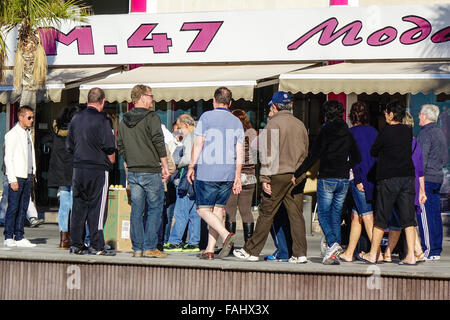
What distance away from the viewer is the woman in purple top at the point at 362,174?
10406 millimetres

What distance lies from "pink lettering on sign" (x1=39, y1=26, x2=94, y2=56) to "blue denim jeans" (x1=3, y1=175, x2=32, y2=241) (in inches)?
271

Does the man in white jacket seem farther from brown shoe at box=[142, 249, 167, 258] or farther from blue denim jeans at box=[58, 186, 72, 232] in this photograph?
brown shoe at box=[142, 249, 167, 258]

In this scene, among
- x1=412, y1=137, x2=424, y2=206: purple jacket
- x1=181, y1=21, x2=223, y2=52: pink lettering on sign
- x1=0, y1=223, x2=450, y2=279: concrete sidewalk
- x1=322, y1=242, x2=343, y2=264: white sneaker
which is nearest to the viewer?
x1=0, y1=223, x2=450, y2=279: concrete sidewalk

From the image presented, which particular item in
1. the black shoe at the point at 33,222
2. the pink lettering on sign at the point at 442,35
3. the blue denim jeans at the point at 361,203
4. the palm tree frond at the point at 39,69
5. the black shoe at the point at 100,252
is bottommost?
the black shoe at the point at 33,222

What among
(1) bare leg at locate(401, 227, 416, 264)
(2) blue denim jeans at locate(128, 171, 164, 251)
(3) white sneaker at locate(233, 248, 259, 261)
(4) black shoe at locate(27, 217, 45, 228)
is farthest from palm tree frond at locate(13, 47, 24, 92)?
(1) bare leg at locate(401, 227, 416, 264)

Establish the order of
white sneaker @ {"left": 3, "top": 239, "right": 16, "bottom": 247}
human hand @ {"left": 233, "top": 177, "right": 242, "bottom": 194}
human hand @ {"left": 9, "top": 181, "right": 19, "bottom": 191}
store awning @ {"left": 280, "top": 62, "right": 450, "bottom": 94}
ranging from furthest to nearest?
store awning @ {"left": 280, "top": 62, "right": 450, "bottom": 94}
white sneaker @ {"left": 3, "top": 239, "right": 16, "bottom": 247}
human hand @ {"left": 9, "top": 181, "right": 19, "bottom": 191}
human hand @ {"left": 233, "top": 177, "right": 242, "bottom": 194}

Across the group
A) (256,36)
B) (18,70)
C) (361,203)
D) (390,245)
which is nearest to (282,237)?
(361,203)

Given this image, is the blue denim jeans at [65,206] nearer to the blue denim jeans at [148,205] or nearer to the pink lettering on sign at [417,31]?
the blue denim jeans at [148,205]

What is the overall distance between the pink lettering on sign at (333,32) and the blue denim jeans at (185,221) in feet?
20.1

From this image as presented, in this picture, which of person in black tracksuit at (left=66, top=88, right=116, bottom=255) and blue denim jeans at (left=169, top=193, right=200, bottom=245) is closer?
person in black tracksuit at (left=66, top=88, right=116, bottom=255)

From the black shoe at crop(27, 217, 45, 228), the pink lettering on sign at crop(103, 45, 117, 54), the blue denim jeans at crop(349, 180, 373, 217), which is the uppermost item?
the pink lettering on sign at crop(103, 45, 117, 54)

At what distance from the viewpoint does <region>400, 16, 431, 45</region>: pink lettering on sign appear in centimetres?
1645

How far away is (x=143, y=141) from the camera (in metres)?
10.2

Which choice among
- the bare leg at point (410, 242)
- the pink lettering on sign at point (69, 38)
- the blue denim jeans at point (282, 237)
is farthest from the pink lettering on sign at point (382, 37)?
the bare leg at point (410, 242)
